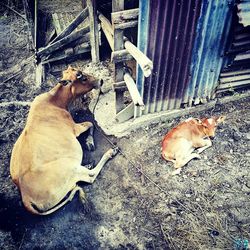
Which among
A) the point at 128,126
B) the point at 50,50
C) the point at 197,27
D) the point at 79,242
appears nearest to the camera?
the point at 79,242

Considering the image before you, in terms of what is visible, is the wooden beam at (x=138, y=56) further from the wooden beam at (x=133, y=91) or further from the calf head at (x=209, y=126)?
the calf head at (x=209, y=126)

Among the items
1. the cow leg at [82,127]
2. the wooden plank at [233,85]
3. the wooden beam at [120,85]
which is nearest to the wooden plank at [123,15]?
the wooden beam at [120,85]

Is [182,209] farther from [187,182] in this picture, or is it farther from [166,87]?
[166,87]

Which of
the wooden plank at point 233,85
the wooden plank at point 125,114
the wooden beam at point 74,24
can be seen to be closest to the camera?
the wooden plank at point 125,114

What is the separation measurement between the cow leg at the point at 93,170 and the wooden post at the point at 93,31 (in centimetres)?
280

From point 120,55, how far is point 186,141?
1.84 metres

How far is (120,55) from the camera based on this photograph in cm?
518

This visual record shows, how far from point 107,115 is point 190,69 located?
6.23 ft

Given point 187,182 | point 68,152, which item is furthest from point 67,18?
point 187,182

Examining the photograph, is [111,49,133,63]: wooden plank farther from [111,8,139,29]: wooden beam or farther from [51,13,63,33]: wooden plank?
[51,13,63,33]: wooden plank

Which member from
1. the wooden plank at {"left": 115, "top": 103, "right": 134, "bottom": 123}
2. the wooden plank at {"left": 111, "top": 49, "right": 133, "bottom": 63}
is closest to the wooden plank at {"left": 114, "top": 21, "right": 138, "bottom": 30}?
the wooden plank at {"left": 111, "top": 49, "right": 133, "bottom": 63}

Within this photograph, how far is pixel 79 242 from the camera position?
15.3ft

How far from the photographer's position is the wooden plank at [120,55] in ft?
16.8

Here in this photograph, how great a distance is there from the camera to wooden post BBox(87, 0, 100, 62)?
22.1ft
